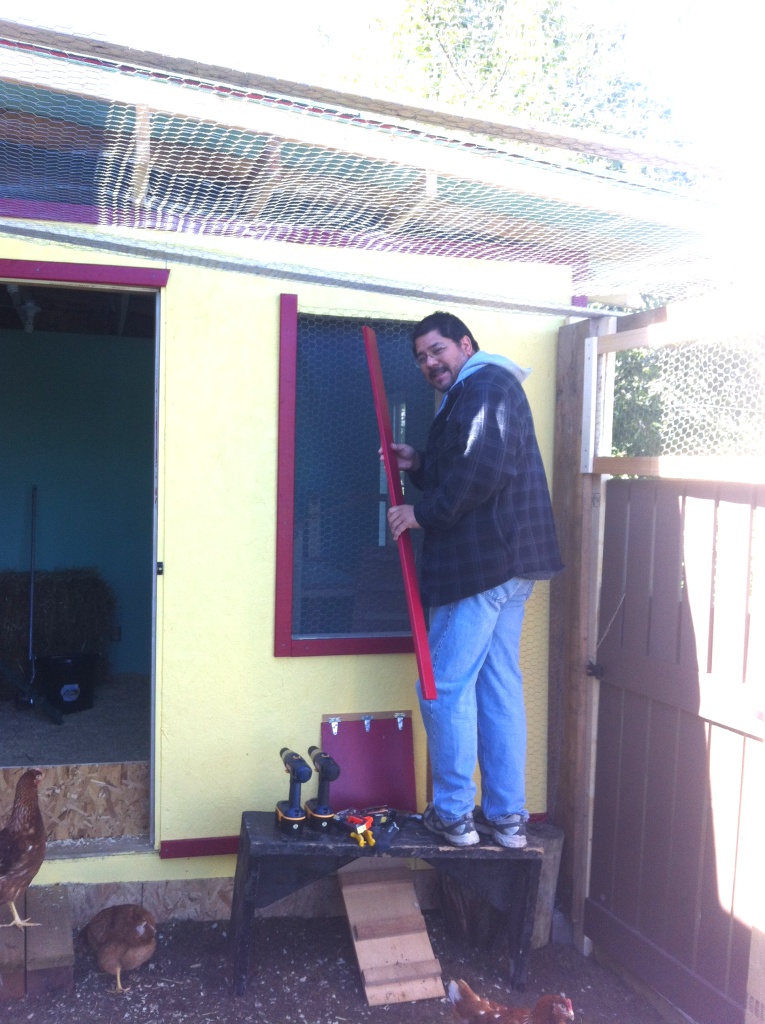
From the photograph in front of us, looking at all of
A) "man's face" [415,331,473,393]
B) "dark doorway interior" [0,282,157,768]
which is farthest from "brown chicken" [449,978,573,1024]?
"dark doorway interior" [0,282,157,768]

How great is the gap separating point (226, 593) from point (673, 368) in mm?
1756

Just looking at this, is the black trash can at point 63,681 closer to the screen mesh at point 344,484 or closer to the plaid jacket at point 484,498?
the screen mesh at point 344,484

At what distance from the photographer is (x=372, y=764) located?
3.44m

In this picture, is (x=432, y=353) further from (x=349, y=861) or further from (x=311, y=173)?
(x=349, y=861)

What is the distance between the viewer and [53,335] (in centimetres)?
584

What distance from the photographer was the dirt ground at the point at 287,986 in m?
2.85

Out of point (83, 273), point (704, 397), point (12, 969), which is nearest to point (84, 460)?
point (83, 273)

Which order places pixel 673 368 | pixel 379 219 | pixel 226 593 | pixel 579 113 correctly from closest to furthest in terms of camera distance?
pixel 379 219
pixel 673 368
pixel 226 593
pixel 579 113

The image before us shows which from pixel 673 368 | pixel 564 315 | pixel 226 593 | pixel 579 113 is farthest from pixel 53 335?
pixel 579 113

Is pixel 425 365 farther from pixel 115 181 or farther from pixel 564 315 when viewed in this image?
pixel 115 181

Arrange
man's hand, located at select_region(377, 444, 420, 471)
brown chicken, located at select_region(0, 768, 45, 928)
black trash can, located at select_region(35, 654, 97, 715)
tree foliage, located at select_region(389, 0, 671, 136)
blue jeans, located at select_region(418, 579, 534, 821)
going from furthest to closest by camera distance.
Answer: tree foliage, located at select_region(389, 0, 671, 136) → black trash can, located at select_region(35, 654, 97, 715) → man's hand, located at select_region(377, 444, 420, 471) → blue jeans, located at select_region(418, 579, 534, 821) → brown chicken, located at select_region(0, 768, 45, 928)

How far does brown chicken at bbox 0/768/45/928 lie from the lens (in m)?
2.80

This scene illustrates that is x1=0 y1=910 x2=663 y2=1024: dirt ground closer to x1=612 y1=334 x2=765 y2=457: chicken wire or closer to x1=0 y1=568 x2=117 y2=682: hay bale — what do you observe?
x1=612 y1=334 x2=765 y2=457: chicken wire

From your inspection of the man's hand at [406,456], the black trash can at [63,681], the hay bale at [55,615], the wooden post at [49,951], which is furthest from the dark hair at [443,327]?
the hay bale at [55,615]
